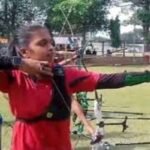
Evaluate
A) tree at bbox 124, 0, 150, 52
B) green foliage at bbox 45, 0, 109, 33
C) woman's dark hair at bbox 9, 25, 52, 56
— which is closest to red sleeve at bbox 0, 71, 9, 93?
woman's dark hair at bbox 9, 25, 52, 56

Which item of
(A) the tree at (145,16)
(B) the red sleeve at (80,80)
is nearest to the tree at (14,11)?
(A) the tree at (145,16)

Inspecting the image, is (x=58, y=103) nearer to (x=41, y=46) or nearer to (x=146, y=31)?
(x=41, y=46)

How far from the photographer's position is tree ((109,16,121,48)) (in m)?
47.9

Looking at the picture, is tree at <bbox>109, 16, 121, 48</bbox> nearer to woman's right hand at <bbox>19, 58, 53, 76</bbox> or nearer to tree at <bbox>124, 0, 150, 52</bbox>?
tree at <bbox>124, 0, 150, 52</bbox>

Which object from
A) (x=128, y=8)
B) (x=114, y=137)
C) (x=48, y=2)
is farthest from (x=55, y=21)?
(x=114, y=137)

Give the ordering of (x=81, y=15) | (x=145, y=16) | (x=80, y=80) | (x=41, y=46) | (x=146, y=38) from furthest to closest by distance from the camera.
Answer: (x=145, y=16) → (x=146, y=38) → (x=81, y=15) → (x=80, y=80) → (x=41, y=46)

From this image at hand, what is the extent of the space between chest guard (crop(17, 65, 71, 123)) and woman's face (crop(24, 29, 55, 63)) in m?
0.12

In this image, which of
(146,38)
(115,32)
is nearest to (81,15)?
(146,38)

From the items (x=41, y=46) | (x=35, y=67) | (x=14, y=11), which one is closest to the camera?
(x=35, y=67)

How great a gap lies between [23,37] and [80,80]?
364 mm

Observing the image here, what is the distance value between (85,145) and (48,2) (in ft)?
137

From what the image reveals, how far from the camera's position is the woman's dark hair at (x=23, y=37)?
117 inches

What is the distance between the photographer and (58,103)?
9.80ft

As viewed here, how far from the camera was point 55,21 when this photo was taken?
43781mm
